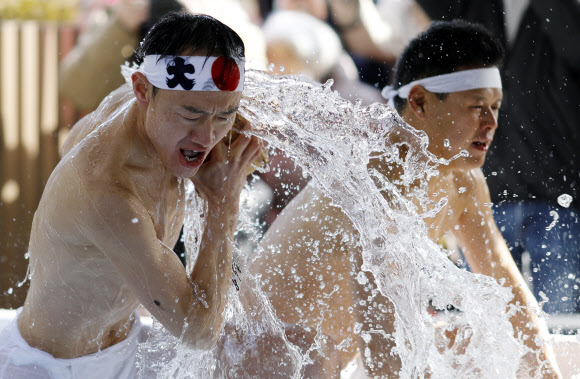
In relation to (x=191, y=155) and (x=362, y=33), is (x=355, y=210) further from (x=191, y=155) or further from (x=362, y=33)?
(x=362, y=33)

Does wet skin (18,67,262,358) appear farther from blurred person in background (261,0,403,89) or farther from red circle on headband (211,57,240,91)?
blurred person in background (261,0,403,89)

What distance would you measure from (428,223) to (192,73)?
1.31m

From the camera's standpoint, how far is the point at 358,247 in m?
→ 2.45

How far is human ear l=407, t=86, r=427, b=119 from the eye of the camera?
A: 2801 mm

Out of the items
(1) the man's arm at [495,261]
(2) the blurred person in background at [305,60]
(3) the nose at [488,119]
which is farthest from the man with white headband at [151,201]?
(2) the blurred person in background at [305,60]

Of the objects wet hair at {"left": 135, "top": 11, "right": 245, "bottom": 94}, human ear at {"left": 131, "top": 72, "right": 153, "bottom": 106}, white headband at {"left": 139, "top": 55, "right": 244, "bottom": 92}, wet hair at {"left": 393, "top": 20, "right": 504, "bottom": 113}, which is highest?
wet hair at {"left": 135, "top": 11, "right": 245, "bottom": 94}

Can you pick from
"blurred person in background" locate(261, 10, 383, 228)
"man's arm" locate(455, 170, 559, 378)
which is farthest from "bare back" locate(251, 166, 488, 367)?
"blurred person in background" locate(261, 10, 383, 228)

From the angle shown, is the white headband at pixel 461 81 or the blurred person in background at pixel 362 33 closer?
the white headband at pixel 461 81

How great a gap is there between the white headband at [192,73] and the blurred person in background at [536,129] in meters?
2.88

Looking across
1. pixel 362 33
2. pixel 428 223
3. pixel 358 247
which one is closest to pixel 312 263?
pixel 358 247

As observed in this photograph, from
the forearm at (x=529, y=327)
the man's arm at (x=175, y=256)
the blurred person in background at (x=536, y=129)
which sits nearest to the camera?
the man's arm at (x=175, y=256)

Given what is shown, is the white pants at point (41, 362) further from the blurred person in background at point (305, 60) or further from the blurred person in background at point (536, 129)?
the blurred person in background at point (536, 129)

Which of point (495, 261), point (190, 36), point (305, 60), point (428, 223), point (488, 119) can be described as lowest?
point (495, 261)

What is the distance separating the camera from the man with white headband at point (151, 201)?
1.80 m
